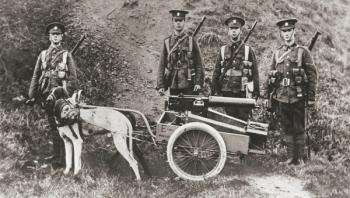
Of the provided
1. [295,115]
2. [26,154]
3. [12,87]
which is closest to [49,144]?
[26,154]

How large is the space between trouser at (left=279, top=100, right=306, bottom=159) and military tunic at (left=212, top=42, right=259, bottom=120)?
1.74 ft

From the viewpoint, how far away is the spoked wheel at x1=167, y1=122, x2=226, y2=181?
19.8 feet

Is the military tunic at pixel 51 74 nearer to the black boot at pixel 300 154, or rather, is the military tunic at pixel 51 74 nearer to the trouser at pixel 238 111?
the trouser at pixel 238 111

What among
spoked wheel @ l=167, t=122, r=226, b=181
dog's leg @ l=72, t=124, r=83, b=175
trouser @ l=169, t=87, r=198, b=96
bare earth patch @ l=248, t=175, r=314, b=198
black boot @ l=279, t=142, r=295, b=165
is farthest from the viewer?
trouser @ l=169, t=87, r=198, b=96

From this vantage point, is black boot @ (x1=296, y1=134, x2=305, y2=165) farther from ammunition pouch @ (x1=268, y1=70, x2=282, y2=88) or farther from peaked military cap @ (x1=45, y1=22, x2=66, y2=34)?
peaked military cap @ (x1=45, y1=22, x2=66, y2=34)

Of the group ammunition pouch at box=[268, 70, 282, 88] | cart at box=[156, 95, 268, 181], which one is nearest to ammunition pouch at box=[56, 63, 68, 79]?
cart at box=[156, 95, 268, 181]

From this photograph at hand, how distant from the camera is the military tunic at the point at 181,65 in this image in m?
6.88

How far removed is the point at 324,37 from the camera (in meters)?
11.1

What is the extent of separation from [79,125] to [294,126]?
10.6ft

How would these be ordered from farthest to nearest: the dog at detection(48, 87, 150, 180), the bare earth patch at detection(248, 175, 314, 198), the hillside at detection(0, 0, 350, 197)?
the dog at detection(48, 87, 150, 180) < the hillside at detection(0, 0, 350, 197) < the bare earth patch at detection(248, 175, 314, 198)

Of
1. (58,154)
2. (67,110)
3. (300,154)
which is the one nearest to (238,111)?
(300,154)

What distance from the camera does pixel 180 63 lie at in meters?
6.94

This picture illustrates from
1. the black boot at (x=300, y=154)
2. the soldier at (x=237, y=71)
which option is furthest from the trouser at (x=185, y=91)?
the black boot at (x=300, y=154)

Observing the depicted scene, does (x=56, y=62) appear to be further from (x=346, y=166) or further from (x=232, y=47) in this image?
(x=346, y=166)
